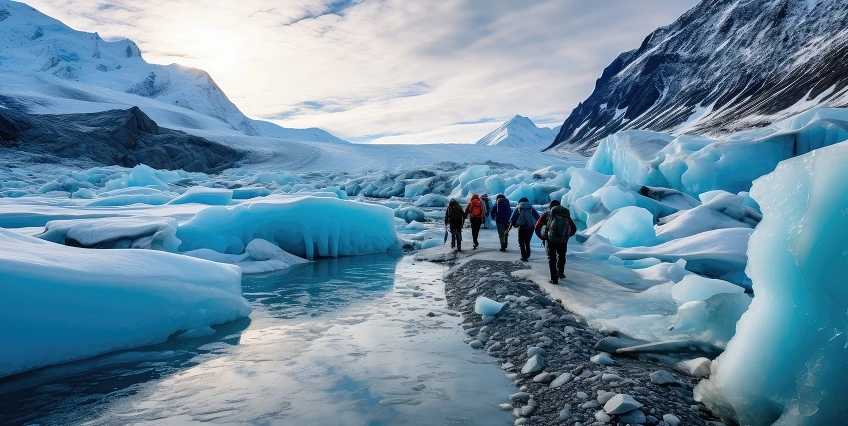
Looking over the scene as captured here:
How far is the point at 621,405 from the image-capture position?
3.61 meters

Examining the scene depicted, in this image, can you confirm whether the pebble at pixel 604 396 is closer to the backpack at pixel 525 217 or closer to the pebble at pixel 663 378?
the pebble at pixel 663 378

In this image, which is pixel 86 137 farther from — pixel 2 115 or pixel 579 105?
pixel 579 105

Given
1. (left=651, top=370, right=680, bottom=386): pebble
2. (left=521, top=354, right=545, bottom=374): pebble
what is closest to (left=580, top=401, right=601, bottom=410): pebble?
(left=651, top=370, right=680, bottom=386): pebble

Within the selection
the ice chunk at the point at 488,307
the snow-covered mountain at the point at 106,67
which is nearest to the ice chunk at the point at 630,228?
the ice chunk at the point at 488,307

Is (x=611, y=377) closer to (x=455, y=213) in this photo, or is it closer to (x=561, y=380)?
(x=561, y=380)

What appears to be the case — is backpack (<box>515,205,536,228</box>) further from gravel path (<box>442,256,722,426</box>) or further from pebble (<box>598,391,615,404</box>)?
pebble (<box>598,391,615,404</box>)

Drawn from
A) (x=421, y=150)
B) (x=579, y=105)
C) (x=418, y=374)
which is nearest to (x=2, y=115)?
(x=421, y=150)

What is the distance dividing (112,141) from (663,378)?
63.9 metres

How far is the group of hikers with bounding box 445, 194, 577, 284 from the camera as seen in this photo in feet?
25.7

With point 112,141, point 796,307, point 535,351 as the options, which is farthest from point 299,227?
point 112,141

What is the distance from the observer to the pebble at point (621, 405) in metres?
3.59

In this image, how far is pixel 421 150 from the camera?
6334 cm

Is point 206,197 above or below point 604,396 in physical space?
above

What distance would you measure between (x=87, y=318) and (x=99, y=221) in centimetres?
581
